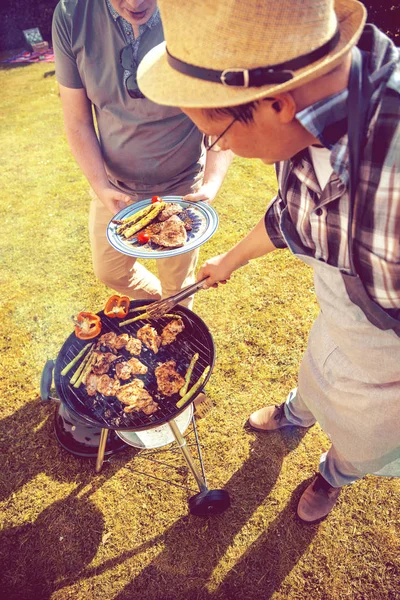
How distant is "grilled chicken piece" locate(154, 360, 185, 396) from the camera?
8.48 feet

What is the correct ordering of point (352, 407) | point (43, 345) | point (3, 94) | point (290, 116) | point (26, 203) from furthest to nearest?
point (3, 94)
point (26, 203)
point (43, 345)
point (352, 407)
point (290, 116)

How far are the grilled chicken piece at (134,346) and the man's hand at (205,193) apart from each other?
1211mm

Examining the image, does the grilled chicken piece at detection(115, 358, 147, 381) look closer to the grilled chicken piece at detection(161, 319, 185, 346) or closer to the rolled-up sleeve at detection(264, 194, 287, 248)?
the grilled chicken piece at detection(161, 319, 185, 346)

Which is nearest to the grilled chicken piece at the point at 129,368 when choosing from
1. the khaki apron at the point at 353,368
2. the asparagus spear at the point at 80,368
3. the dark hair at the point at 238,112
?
the asparagus spear at the point at 80,368

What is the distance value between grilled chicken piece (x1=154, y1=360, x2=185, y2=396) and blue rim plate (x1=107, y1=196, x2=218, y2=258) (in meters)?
0.78

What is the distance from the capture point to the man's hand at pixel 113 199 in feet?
10.2

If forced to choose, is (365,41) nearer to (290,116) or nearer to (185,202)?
(290,116)

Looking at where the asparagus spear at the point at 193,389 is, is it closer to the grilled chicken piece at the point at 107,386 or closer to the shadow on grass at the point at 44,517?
the grilled chicken piece at the point at 107,386

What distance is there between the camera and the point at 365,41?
1.61 metres

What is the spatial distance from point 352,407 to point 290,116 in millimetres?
1710

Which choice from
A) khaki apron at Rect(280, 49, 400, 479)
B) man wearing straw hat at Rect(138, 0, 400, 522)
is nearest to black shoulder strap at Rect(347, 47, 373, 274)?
man wearing straw hat at Rect(138, 0, 400, 522)

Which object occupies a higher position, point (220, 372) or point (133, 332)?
point (133, 332)

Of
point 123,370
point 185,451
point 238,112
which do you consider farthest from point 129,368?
point 238,112

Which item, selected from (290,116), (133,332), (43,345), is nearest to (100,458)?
(133,332)
